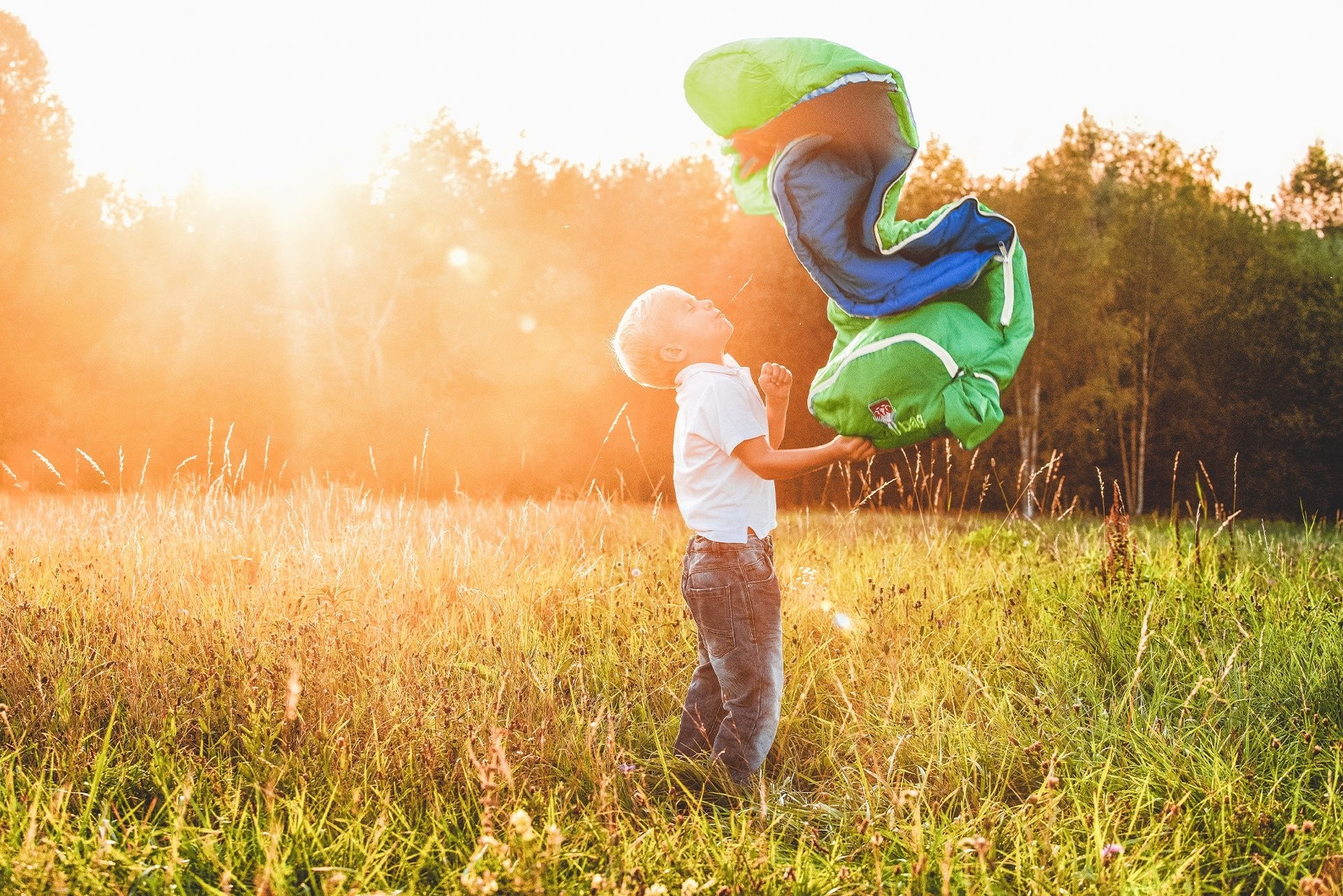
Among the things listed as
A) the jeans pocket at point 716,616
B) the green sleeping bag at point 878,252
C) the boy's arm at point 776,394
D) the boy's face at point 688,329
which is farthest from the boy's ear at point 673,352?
the jeans pocket at point 716,616

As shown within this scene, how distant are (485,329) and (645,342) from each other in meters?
16.1

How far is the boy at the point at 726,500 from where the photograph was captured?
267cm

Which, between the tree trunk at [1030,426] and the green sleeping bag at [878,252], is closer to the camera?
the green sleeping bag at [878,252]

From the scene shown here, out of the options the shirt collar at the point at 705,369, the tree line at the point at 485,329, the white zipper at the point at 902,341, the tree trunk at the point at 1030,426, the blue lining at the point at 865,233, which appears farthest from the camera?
the tree line at the point at 485,329

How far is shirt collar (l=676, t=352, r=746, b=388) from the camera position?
2.73 meters

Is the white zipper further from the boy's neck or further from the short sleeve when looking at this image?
the boy's neck

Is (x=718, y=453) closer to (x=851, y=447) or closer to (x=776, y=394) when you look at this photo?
(x=776, y=394)

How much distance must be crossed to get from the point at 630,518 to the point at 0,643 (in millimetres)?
4545

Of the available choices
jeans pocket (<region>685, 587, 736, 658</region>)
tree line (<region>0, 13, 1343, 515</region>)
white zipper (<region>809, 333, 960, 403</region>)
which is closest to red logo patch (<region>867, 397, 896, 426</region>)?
white zipper (<region>809, 333, 960, 403</region>)

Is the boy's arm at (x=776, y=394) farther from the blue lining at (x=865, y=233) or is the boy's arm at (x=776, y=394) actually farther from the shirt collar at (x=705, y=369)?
the blue lining at (x=865, y=233)

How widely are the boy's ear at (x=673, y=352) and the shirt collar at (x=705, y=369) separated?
4cm

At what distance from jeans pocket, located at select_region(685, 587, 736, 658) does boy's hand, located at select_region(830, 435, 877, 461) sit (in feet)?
1.81

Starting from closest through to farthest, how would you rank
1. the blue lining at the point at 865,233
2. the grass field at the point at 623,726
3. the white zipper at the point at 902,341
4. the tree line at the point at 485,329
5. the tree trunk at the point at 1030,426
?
the grass field at the point at 623,726, the white zipper at the point at 902,341, the blue lining at the point at 865,233, the tree trunk at the point at 1030,426, the tree line at the point at 485,329

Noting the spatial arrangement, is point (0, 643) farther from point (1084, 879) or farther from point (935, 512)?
point (935, 512)
